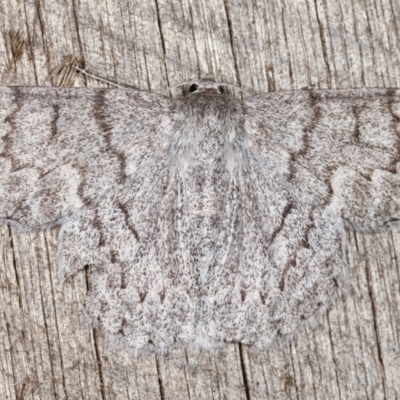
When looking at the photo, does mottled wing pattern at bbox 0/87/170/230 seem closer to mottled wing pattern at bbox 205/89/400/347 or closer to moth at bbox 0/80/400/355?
moth at bbox 0/80/400/355

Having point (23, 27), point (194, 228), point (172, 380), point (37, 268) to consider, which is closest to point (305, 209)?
point (194, 228)

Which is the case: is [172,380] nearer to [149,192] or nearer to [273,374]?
[273,374]

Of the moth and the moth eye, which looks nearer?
the moth

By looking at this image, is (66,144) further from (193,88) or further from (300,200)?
(300,200)

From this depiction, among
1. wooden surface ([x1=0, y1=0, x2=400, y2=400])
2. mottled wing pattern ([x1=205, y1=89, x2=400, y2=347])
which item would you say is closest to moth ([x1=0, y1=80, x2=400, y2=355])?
mottled wing pattern ([x1=205, y1=89, x2=400, y2=347])

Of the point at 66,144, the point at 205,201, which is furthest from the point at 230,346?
the point at 66,144

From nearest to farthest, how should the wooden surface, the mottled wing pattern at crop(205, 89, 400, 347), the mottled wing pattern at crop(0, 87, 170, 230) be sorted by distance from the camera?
→ the mottled wing pattern at crop(0, 87, 170, 230) → the mottled wing pattern at crop(205, 89, 400, 347) → the wooden surface

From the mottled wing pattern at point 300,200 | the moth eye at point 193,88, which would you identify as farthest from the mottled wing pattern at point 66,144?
the mottled wing pattern at point 300,200

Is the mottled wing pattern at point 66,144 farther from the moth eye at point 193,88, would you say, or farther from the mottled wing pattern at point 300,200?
the mottled wing pattern at point 300,200
